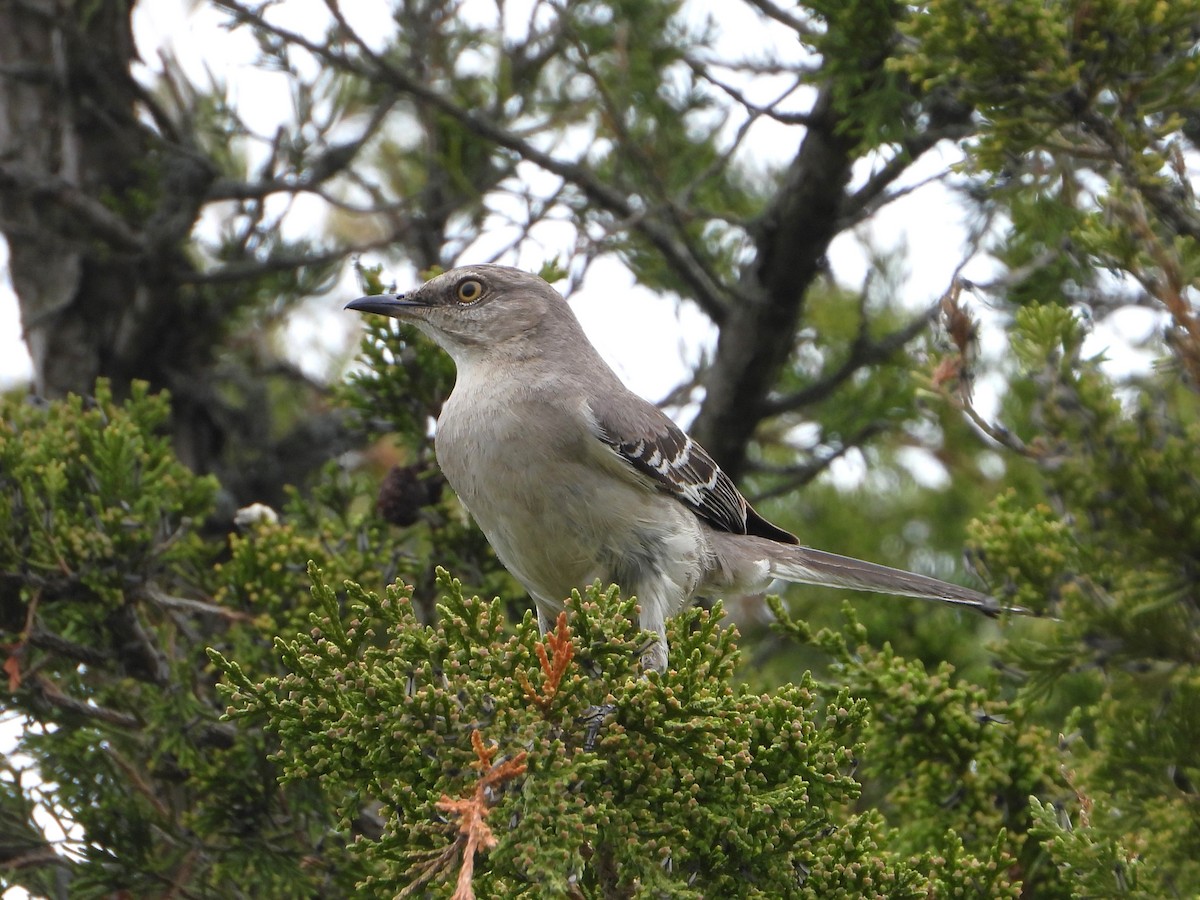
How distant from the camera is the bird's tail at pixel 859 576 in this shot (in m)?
4.97

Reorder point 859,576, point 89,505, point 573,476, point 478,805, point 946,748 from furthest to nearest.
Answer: point 859,576 → point 573,476 → point 89,505 → point 946,748 → point 478,805

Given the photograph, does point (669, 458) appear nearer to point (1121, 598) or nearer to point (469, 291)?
point (469, 291)

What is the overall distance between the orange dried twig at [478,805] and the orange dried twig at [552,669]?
14 cm

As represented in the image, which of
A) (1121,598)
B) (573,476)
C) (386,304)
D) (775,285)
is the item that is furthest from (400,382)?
(1121,598)

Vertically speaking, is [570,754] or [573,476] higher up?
[573,476]

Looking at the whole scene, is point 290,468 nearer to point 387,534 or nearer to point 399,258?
point 387,534

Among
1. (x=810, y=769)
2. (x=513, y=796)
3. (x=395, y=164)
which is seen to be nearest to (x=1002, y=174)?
(x=810, y=769)

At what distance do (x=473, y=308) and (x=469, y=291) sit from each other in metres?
0.08

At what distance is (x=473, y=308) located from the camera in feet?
17.5

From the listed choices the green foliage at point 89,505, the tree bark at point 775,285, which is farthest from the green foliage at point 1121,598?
the green foliage at point 89,505

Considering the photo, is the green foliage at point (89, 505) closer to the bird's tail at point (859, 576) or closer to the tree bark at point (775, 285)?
the tree bark at point (775, 285)

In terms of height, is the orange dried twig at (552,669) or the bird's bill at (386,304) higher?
the bird's bill at (386,304)

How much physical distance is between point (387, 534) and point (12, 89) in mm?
2931

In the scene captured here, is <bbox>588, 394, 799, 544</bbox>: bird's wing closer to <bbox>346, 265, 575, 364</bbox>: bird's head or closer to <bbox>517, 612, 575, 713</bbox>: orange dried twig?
<bbox>346, 265, 575, 364</bbox>: bird's head
